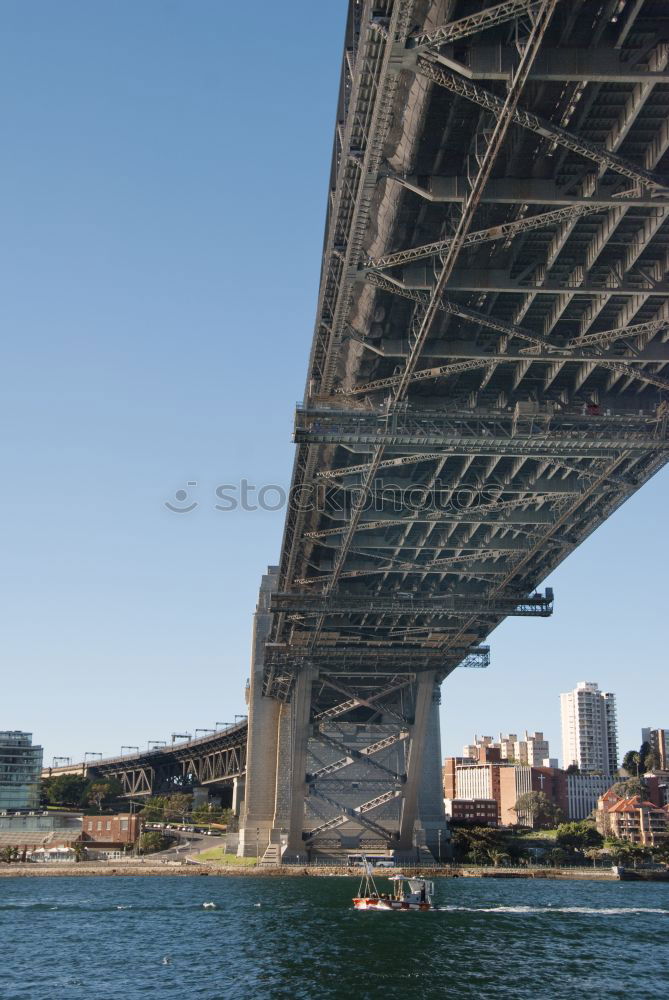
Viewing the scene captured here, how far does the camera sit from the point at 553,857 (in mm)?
119688

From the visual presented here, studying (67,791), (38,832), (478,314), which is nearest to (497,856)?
(38,832)

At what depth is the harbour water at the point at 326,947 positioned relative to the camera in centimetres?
3494

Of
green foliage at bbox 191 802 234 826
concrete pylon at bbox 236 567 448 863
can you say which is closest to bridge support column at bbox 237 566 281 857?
concrete pylon at bbox 236 567 448 863

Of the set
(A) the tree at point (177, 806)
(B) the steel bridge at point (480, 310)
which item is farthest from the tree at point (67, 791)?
(B) the steel bridge at point (480, 310)

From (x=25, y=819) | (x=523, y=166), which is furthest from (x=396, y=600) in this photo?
(x=25, y=819)

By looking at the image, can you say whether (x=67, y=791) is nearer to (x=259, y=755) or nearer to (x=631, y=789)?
(x=259, y=755)

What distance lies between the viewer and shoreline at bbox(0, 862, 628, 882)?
88750 mm

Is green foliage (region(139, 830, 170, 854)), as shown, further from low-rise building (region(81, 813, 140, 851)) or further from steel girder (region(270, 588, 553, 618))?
steel girder (region(270, 588, 553, 618))

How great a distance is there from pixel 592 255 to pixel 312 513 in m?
27.3

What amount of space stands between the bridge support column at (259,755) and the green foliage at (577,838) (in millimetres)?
48804

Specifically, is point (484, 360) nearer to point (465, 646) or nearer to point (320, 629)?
point (320, 629)

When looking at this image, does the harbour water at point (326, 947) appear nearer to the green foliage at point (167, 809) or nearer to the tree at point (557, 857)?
the tree at point (557, 857)

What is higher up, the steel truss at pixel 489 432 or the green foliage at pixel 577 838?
the steel truss at pixel 489 432

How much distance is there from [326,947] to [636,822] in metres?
141
